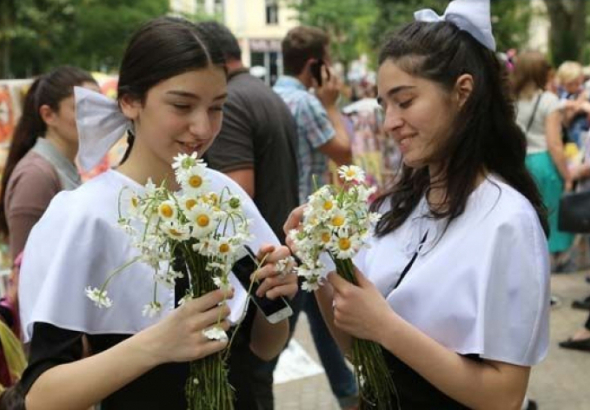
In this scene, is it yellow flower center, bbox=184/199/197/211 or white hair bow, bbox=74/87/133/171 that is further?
white hair bow, bbox=74/87/133/171

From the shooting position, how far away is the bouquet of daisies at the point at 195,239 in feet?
4.26

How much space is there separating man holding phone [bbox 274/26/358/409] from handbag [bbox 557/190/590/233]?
1.73 meters

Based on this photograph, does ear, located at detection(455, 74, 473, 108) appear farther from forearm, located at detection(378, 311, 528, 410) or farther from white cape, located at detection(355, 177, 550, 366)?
forearm, located at detection(378, 311, 528, 410)

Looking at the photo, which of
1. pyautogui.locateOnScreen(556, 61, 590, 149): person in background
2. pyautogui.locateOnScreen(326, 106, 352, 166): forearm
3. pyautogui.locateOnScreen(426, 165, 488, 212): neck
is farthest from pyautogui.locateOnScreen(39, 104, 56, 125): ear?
pyautogui.locateOnScreen(556, 61, 590, 149): person in background

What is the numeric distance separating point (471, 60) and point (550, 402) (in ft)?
10.5

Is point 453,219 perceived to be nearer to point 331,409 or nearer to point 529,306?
point 529,306

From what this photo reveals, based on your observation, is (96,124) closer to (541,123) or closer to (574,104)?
(541,123)

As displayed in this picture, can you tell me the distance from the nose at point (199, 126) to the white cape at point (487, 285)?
0.58 metres

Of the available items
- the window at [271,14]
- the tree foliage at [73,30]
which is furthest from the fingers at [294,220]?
the window at [271,14]

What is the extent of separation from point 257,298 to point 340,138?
9.24ft

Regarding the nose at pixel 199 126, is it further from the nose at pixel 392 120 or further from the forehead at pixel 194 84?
the nose at pixel 392 120

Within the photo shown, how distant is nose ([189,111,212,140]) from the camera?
1709 mm

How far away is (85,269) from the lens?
163 cm

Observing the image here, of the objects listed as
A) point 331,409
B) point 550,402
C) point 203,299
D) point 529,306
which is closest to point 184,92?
point 203,299
